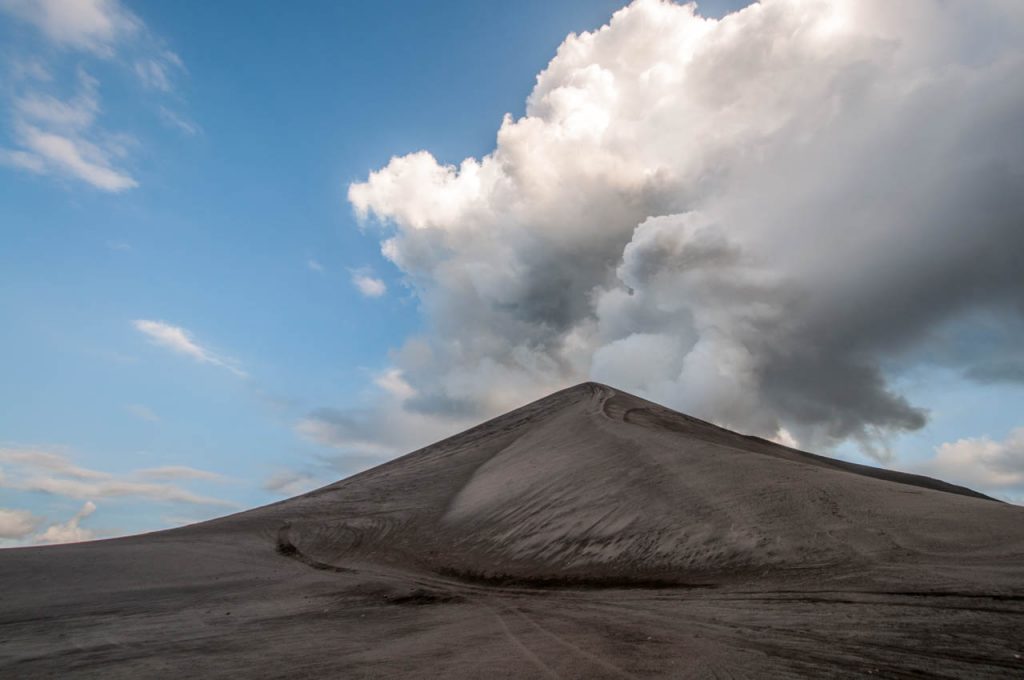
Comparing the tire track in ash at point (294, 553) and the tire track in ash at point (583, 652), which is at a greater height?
the tire track in ash at point (294, 553)

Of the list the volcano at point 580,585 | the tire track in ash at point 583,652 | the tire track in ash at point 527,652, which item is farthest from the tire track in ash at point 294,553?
the tire track in ash at point 583,652

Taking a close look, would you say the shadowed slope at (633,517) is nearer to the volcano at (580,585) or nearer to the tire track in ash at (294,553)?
the volcano at (580,585)

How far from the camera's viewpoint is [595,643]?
34.8 feet

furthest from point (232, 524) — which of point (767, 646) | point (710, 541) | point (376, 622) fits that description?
point (767, 646)

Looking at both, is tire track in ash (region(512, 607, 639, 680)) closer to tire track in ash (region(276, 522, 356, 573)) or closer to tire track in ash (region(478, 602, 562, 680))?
tire track in ash (region(478, 602, 562, 680))

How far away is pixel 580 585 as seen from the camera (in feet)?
58.0

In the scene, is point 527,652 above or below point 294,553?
below

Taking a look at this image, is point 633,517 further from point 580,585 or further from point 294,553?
point 294,553

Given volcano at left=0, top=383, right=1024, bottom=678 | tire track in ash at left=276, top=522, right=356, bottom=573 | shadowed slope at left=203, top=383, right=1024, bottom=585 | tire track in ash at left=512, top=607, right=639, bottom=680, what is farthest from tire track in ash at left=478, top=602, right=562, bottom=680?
tire track in ash at left=276, top=522, right=356, bottom=573

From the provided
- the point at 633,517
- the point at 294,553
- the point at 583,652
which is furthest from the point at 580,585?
the point at 294,553

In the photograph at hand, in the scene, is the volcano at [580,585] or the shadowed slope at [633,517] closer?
the volcano at [580,585]

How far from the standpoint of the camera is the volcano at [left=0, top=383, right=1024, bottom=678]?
980 cm

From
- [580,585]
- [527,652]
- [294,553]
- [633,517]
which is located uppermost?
[633,517]

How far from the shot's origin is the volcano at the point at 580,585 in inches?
386
